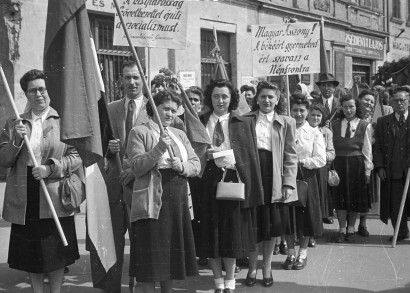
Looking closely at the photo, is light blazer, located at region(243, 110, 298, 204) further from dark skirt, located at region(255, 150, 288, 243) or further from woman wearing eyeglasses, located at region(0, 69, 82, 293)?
woman wearing eyeglasses, located at region(0, 69, 82, 293)

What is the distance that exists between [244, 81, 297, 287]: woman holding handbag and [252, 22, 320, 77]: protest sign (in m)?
1.67

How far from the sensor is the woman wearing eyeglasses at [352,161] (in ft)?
24.5

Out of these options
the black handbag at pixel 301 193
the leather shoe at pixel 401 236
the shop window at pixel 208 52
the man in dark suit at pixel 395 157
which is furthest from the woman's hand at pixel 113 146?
the shop window at pixel 208 52

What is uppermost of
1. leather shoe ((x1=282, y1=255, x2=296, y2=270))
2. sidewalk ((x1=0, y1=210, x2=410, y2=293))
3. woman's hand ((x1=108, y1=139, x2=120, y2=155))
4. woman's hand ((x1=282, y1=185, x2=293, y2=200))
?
woman's hand ((x1=108, y1=139, x2=120, y2=155))

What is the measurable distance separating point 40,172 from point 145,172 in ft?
2.50

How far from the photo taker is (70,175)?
15.3ft

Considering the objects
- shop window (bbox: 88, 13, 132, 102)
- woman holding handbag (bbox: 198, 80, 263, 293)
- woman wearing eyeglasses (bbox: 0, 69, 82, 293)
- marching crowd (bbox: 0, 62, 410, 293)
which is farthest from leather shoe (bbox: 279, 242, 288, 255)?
shop window (bbox: 88, 13, 132, 102)

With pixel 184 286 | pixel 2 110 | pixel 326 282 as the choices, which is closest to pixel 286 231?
pixel 326 282

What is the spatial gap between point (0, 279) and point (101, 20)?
7663mm

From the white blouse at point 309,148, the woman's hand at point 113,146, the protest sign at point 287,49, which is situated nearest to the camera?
the woman's hand at point 113,146

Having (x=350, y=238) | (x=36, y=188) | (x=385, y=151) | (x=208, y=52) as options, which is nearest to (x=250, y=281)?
(x=36, y=188)

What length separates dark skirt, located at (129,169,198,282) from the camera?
451 centimetres

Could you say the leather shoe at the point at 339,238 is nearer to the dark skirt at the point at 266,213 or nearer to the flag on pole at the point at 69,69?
the dark skirt at the point at 266,213

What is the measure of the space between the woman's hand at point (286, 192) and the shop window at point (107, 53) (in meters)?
7.26
